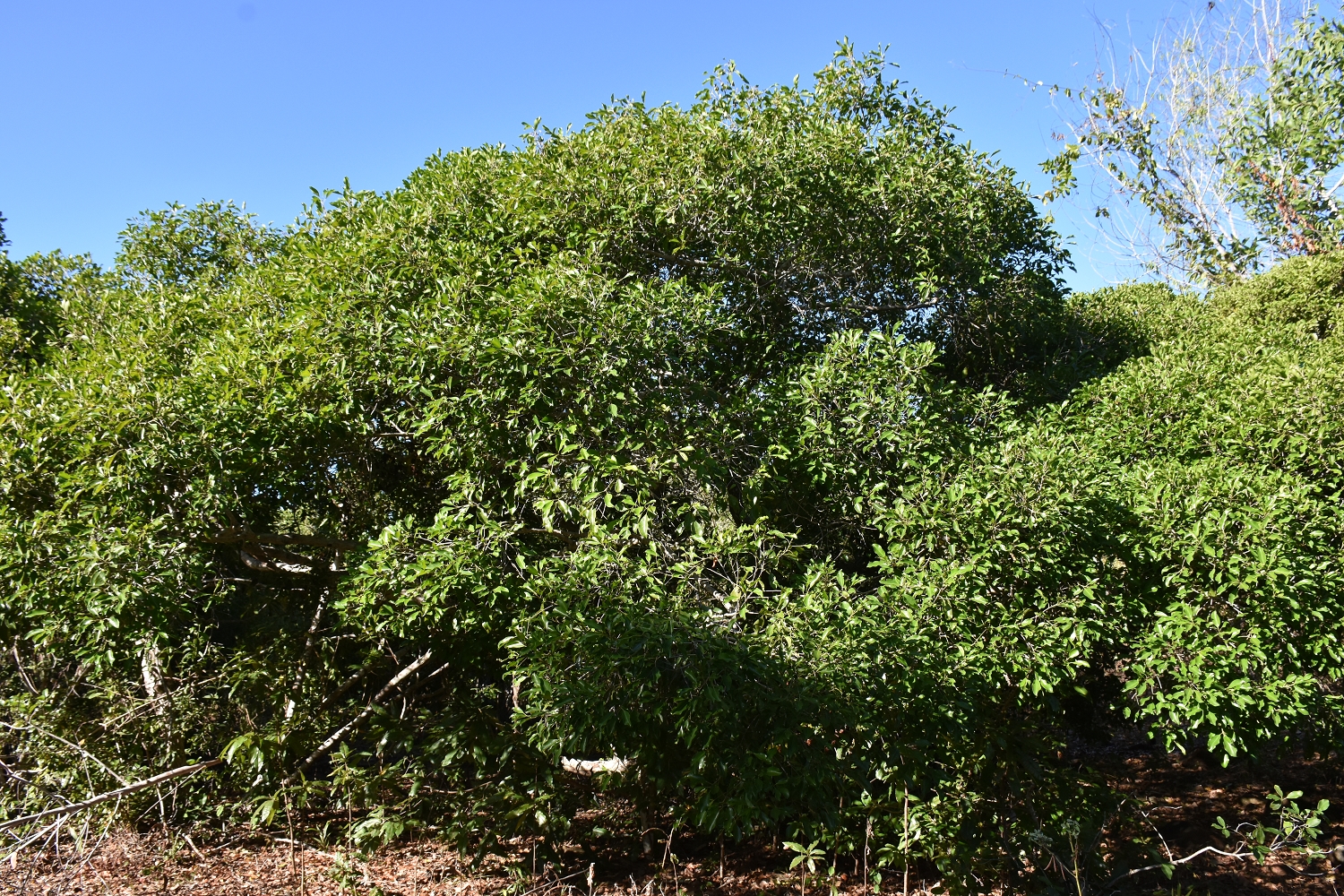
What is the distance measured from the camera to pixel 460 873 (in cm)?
694

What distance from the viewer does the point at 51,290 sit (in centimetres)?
996

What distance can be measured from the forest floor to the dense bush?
14.8 inches

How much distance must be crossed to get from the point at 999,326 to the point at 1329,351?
97.1 inches

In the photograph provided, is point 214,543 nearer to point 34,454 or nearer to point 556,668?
point 34,454

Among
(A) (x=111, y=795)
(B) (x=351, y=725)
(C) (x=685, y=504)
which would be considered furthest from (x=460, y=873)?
(C) (x=685, y=504)

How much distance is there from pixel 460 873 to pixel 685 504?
11.8 ft

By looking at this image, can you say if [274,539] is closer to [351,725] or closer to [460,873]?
[351,725]

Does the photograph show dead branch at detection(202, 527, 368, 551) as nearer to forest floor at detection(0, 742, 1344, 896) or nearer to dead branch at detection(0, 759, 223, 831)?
dead branch at detection(0, 759, 223, 831)

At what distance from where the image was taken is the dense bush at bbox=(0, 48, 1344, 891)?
4738 mm

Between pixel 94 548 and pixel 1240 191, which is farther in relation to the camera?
pixel 1240 191

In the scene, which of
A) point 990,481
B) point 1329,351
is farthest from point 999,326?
point 990,481

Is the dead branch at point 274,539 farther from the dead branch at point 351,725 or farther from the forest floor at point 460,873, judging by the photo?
the forest floor at point 460,873

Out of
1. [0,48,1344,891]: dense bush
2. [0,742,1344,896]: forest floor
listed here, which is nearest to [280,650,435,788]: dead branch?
[0,48,1344,891]: dense bush

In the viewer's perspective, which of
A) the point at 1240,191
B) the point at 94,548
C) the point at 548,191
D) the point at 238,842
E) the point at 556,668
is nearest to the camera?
the point at 556,668
